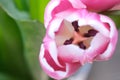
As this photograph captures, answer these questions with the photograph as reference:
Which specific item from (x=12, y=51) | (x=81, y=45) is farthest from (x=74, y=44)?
(x=12, y=51)

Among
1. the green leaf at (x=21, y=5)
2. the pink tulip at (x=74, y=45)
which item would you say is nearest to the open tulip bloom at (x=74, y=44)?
the pink tulip at (x=74, y=45)

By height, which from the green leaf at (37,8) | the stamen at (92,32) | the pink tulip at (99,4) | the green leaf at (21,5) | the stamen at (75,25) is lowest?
the stamen at (92,32)

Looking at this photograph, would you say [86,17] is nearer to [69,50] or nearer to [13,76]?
[69,50]

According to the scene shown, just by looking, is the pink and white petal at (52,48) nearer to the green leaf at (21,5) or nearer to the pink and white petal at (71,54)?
the pink and white petal at (71,54)

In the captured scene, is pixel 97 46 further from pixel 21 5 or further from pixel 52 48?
pixel 21 5

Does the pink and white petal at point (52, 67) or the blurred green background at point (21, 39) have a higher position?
the blurred green background at point (21, 39)

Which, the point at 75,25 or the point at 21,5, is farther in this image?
the point at 21,5
